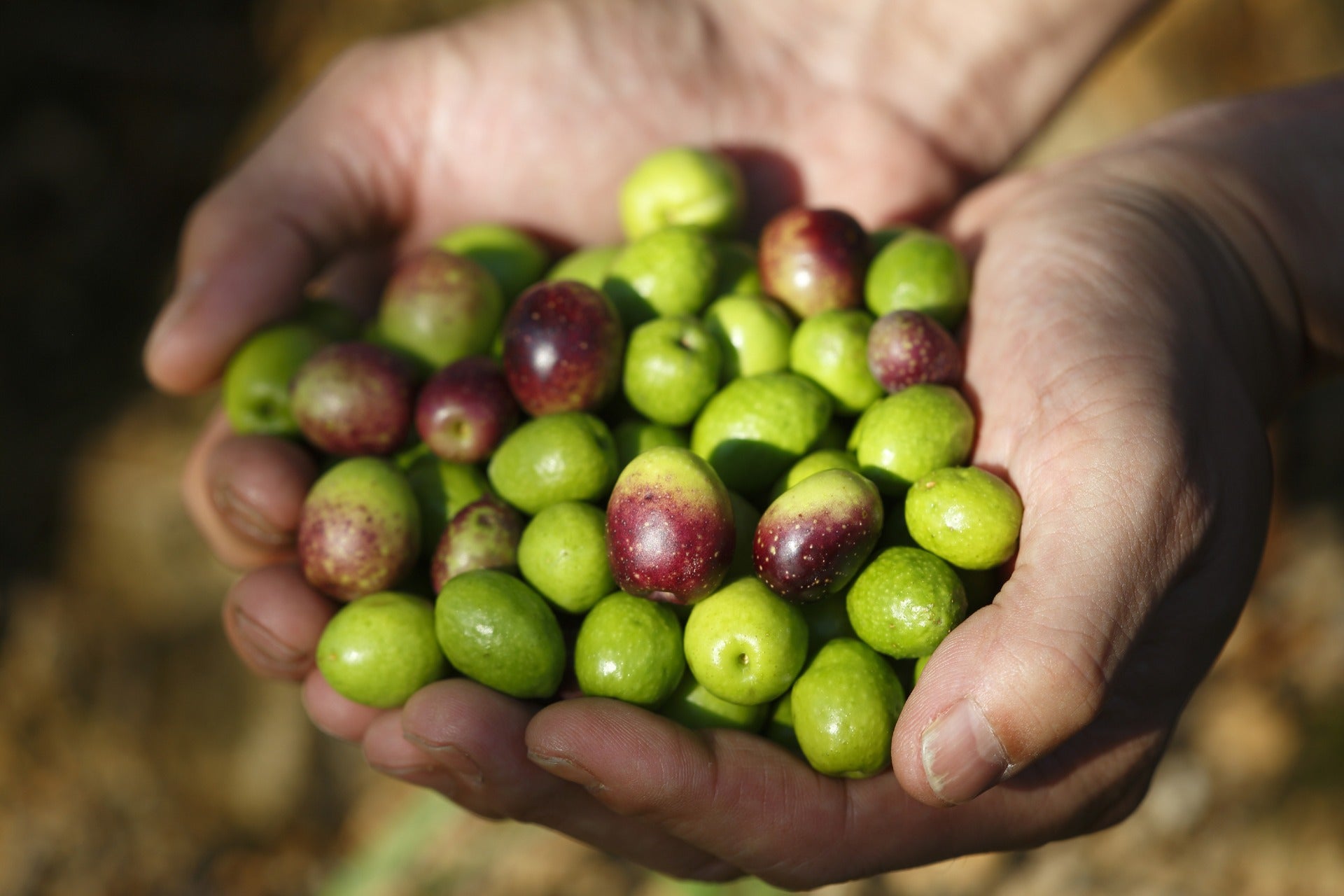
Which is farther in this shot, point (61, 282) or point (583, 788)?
point (61, 282)

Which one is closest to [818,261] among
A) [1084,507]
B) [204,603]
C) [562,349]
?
[562,349]

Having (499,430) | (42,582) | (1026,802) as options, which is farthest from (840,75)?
(42,582)

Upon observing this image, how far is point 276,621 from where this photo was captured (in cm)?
382

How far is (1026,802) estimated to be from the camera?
137 inches

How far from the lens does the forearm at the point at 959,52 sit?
20.0 feet

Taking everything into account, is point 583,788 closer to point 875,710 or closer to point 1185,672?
point 875,710

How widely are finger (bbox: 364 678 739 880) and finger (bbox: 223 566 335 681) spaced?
1.66ft

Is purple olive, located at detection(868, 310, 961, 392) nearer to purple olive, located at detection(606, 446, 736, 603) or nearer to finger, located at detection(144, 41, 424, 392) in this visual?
purple olive, located at detection(606, 446, 736, 603)

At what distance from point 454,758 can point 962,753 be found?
1527mm

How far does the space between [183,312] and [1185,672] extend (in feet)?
14.6

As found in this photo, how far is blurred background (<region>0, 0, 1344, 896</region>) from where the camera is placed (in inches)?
254

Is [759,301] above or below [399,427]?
above

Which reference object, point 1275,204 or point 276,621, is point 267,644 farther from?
point 1275,204

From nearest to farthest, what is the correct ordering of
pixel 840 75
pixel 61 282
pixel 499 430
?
pixel 499 430 < pixel 840 75 < pixel 61 282
